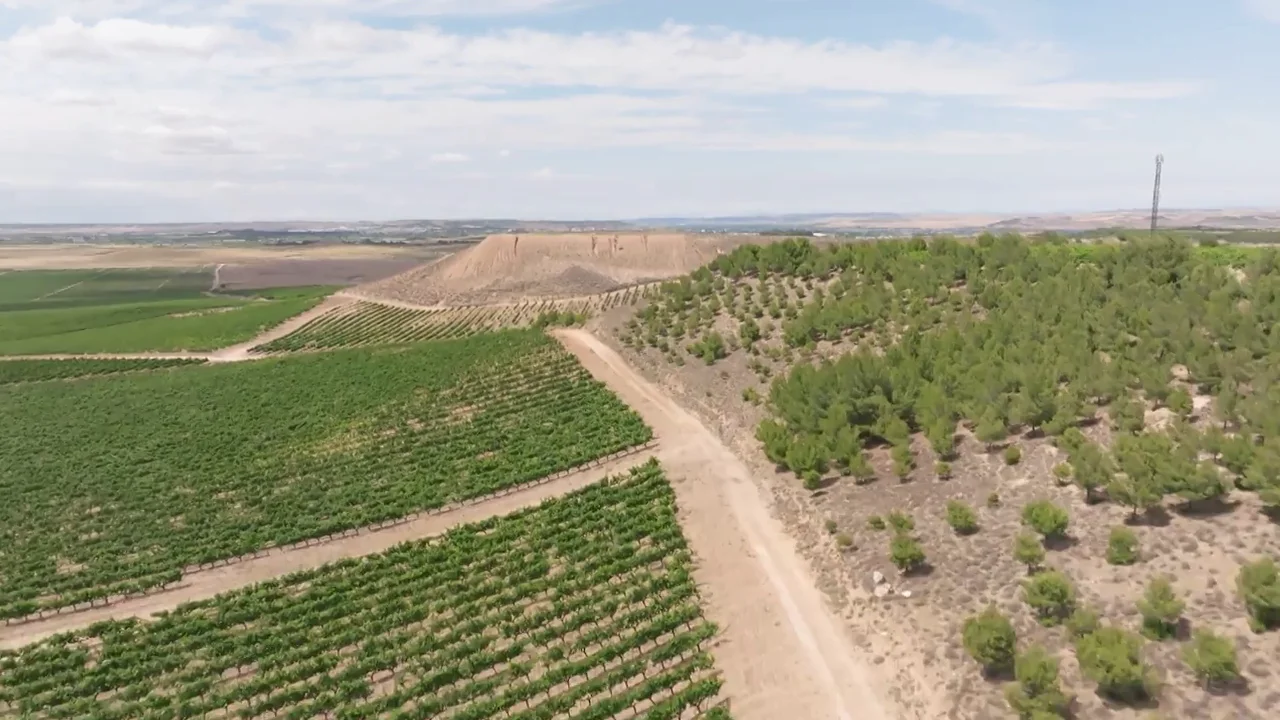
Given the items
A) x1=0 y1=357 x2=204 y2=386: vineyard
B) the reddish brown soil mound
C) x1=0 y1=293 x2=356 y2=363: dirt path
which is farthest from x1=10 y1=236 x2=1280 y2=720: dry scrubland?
the reddish brown soil mound

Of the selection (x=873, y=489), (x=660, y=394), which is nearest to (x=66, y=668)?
(x=873, y=489)

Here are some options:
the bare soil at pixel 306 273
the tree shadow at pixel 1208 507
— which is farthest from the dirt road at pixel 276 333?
the tree shadow at pixel 1208 507

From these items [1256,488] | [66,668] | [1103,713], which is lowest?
[66,668]

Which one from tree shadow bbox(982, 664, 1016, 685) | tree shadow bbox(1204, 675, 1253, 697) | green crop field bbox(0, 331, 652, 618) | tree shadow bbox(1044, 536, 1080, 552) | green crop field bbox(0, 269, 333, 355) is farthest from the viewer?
green crop field bbox(0, 269, 333, 355)

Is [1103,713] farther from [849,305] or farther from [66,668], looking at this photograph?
[849,305]

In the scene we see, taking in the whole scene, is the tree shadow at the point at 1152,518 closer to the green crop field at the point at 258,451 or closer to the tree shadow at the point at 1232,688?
the tree shadow at the point at 1232,688

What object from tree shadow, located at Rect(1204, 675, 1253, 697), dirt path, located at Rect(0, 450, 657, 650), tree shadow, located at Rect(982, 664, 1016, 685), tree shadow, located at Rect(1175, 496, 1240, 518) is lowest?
dirt path, located at Rect(0, 450, 657, 650)

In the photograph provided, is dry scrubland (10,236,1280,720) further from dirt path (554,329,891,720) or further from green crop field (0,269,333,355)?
green crop field (0,269,333,355)
